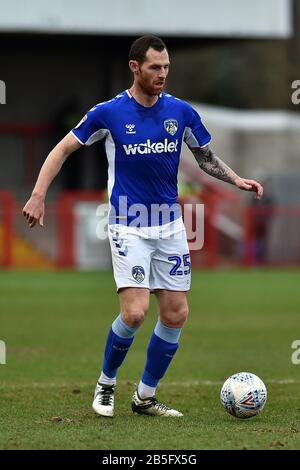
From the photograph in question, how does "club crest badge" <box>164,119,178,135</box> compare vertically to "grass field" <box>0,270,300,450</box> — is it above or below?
above

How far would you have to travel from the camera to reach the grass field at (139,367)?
7027 millimetres

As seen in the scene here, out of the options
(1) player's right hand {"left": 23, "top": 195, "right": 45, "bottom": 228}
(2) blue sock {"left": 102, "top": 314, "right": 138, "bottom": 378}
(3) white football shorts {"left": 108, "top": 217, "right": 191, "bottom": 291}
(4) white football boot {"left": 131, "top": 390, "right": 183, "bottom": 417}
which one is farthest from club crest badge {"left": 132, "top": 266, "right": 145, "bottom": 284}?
(4) white football boot {"left": 131, "top": 390, "right": 183, "bottom": 417}

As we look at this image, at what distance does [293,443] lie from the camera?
6.77 m

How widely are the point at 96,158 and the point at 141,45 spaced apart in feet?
82.1

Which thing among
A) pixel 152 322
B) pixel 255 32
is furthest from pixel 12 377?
pixel 255 32

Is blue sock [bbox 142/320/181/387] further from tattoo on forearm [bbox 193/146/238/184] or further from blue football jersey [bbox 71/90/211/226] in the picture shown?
tattoo on forearm [bbox 193/146/238/184]

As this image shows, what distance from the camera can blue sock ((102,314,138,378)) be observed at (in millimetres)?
7871

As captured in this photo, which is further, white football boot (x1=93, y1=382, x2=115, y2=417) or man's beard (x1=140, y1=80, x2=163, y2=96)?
white football boot (x1=93, y1=382, x2=115, y2=417)

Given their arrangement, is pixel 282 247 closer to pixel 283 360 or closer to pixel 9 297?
pixel 9 297

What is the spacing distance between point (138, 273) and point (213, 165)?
1055 mm

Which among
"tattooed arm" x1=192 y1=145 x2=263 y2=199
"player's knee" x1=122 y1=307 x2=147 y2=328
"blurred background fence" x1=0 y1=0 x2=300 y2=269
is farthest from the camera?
"blurred background fence" x1=0 y1=0 x2=300 y2=269

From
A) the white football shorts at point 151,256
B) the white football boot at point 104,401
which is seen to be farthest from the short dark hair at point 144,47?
the white football boot at point 104,401

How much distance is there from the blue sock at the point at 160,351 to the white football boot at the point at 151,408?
0.39 feet

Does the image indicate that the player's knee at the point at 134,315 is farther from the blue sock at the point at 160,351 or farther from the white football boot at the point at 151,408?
the white football boot at the point at 151,408
